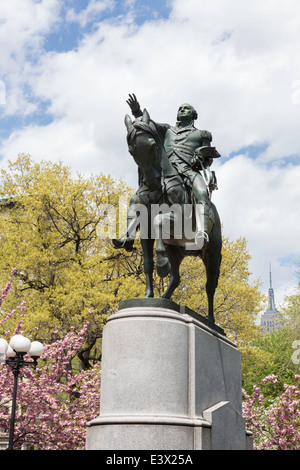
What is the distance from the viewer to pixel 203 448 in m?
6.83

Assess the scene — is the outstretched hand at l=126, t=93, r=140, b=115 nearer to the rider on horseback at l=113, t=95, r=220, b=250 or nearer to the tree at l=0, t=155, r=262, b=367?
the rider on horseback at l=113, t=95, r=220, b=250

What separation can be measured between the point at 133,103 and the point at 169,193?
1444mm

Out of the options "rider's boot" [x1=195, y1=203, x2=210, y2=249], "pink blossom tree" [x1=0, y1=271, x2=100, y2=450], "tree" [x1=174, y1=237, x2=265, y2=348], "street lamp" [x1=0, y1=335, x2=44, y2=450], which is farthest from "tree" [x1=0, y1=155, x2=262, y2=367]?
"rider's boot" [x1=195, y1=203, x2=210, y2=249]

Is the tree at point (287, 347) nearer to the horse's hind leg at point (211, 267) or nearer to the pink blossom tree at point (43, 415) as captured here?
the pink blossom tree at point (43, 415)

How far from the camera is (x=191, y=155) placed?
9148mm

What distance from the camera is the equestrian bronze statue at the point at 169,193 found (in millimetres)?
8055

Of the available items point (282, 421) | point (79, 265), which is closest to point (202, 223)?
point (282, 421)

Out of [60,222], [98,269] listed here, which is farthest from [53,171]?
[98,269]

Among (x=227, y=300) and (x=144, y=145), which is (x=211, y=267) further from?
(x=227, y=300)

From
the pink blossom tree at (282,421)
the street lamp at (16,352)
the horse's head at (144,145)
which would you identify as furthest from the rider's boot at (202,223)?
the pink blossom tree at (282,421)

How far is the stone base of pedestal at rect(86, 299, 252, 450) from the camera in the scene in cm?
656

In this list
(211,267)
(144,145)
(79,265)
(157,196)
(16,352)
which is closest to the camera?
(144,145)
